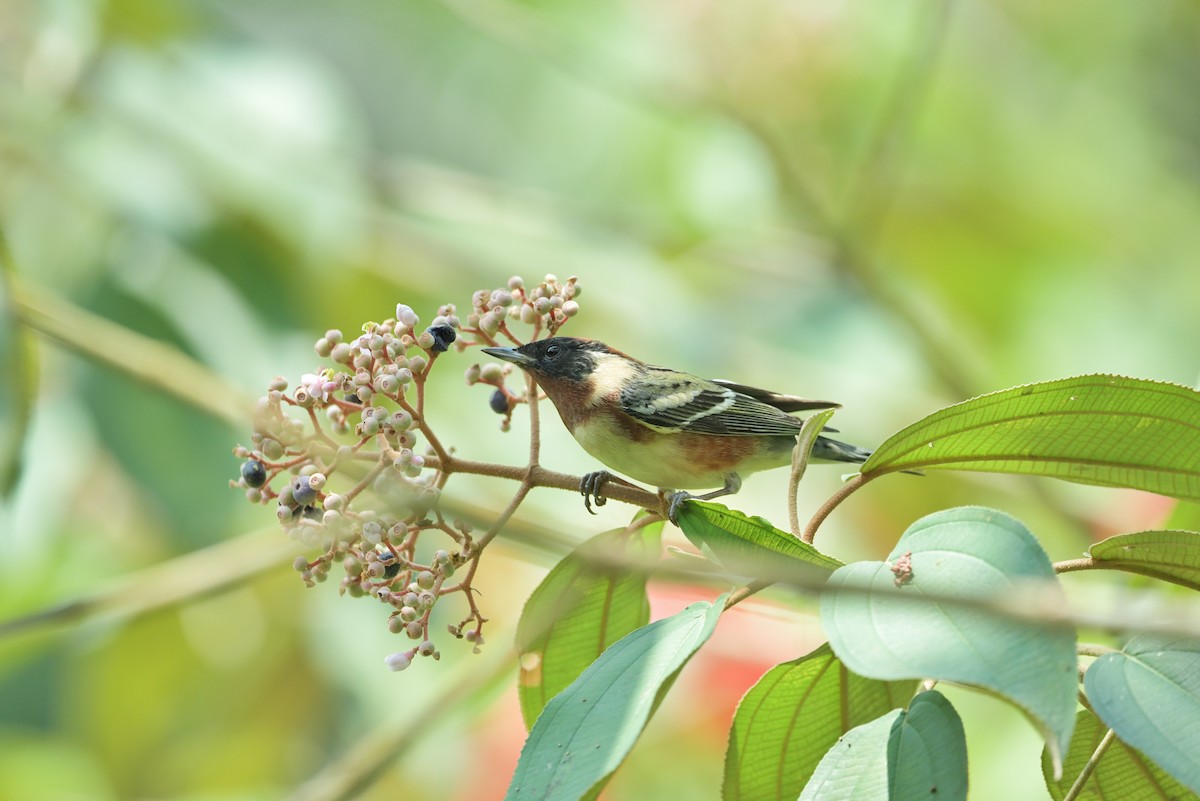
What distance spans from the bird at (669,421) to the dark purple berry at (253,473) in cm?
95

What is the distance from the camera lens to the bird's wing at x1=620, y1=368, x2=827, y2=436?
2898mm

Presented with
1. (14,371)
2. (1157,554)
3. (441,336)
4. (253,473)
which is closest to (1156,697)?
(1157,554)

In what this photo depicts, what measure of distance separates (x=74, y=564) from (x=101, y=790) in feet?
2.34

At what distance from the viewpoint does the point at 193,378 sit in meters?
2.98

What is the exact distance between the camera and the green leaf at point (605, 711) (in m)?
1.37

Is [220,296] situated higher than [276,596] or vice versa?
[220,296]

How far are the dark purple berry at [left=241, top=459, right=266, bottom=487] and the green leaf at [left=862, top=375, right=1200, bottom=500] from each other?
0.92 m

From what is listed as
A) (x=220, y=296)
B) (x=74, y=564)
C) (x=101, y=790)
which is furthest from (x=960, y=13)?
(x=101, y=790)

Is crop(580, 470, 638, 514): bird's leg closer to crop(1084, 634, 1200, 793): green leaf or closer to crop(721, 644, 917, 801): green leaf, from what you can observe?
crop(721, 644, 917, 801): green leaf

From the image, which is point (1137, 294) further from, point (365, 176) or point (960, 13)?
point (365, 176)

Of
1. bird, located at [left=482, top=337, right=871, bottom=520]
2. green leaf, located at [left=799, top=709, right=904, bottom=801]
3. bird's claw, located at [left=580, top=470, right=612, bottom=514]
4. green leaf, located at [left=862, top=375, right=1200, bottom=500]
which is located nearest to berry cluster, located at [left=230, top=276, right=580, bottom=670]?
bird's claw, located at [left=580, top=470, right=612, bottom=514]

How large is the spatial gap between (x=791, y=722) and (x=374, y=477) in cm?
69

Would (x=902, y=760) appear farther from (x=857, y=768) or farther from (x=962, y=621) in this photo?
(x=962, y=621)

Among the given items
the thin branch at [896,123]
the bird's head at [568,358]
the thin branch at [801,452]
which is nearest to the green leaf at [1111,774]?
the thin branch at [801,452]
